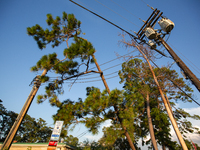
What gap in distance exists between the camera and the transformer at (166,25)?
656 centimetres

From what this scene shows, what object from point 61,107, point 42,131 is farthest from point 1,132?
point 61,107

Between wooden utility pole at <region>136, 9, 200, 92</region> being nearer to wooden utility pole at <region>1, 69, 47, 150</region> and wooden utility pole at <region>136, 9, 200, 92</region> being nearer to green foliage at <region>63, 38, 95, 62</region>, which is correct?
green foliage at <region>63, 38, 95, 62</region>

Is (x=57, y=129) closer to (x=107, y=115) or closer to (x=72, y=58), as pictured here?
(x=107, y=115)

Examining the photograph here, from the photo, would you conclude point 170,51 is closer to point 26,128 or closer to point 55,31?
point 55,31

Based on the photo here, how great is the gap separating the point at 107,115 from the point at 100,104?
88 centimetres

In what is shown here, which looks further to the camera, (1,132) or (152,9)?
(1,132)

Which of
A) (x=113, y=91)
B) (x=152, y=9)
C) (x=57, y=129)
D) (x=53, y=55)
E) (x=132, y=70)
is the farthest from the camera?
(x=132, y=70)

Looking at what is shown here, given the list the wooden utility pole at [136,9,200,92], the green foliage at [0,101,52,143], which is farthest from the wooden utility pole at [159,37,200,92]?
the green foliage at [0,101,52,143]

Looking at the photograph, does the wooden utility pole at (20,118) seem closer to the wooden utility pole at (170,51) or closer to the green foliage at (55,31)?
the green foliage at (55,31)

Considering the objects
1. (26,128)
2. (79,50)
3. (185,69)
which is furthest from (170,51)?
(26,128)

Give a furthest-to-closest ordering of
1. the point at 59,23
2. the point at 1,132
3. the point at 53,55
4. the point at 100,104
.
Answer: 1. the point at 1,132
2. the point at 59,23
3. the point at 53,55
4. the point at 100,104

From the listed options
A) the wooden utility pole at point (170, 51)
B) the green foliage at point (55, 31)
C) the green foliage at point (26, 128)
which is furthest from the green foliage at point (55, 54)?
the green foliage at point (26, 128)

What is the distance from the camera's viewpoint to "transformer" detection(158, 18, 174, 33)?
6564 mm

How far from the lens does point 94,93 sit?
465 cm
